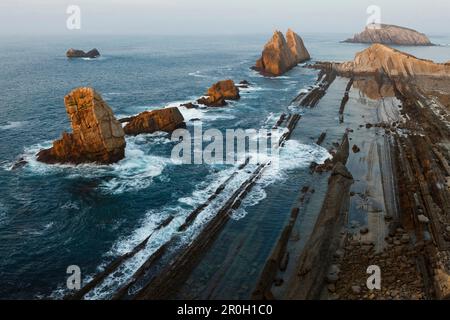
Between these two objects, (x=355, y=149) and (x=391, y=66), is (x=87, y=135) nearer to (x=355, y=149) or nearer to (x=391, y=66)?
(x=355, y=149)

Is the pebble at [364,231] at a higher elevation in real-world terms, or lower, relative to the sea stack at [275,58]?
lower

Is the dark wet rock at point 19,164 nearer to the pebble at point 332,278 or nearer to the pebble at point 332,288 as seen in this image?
the pebble at point 332,278

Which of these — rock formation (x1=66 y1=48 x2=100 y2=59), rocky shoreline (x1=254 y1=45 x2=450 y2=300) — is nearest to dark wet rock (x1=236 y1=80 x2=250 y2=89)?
rocky shoreline (x1=254 y1=45 x2=450 y2=300)

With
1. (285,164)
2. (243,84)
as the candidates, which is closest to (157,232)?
(285,164)

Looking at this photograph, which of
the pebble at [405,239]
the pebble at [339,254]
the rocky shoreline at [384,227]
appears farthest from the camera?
the pebble at [405,239]

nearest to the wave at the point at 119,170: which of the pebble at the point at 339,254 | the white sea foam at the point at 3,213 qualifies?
the white sea foam at the point at 3,213
